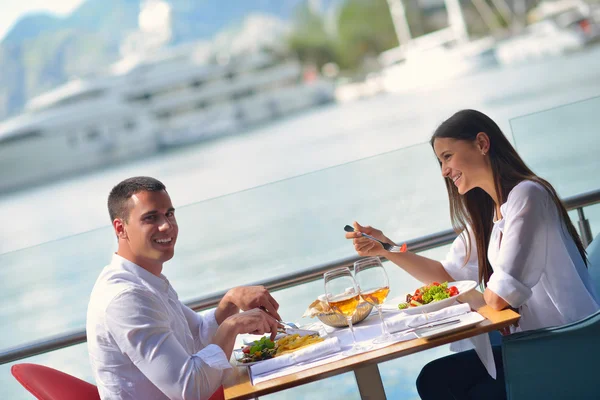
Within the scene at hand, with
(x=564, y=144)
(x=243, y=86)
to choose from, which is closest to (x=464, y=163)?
(x=564, y=144)

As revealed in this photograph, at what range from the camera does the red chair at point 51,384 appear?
1.64 meters

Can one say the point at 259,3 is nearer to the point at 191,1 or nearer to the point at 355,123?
the point at 191,1

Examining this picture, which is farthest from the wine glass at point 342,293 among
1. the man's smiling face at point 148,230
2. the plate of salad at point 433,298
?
the man's smiling face at point 148,230

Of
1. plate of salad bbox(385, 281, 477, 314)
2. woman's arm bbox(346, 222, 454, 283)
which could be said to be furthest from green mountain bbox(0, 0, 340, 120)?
plate of salad bbox(385, 281, 477, 314)

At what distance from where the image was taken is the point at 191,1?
49844mm

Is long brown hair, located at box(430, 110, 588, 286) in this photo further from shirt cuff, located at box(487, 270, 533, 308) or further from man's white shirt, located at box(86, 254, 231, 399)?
man's white shirt, located at box(86, 254, 231, 399)

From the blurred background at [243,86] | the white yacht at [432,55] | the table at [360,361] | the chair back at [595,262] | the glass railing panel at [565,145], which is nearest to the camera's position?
the table at [360,361]

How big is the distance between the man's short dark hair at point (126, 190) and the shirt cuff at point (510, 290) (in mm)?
731

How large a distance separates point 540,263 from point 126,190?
89 centimetres

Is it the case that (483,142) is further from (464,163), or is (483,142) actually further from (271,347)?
(271,347)

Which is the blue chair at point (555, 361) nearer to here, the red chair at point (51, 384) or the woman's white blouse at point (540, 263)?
Result: the woman's white blouse at point (540, 263)

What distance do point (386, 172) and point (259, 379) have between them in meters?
1.82

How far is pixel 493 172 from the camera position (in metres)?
1.75

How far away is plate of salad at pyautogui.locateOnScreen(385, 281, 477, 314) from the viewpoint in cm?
160
